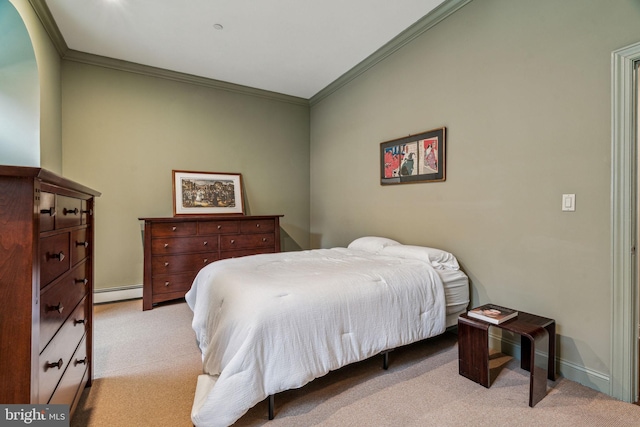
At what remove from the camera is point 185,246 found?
3473 millimetres

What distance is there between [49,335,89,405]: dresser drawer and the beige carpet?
0.60ft

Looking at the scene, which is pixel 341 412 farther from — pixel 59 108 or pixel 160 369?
pixel 59 108

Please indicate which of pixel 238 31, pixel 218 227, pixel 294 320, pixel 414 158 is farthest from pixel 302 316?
pixel 238 31

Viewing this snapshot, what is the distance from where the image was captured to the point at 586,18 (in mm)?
1872

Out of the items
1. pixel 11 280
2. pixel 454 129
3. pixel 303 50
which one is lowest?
pixel 11 280

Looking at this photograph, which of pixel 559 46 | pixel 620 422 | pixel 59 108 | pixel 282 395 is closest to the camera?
pixel 620 422

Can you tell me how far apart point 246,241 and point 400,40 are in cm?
289

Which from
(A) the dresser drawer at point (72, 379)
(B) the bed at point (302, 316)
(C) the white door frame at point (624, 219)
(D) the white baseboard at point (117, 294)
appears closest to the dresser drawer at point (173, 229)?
(D) the white baseboard at point (117, 294)

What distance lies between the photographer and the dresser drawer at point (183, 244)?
3.33 m

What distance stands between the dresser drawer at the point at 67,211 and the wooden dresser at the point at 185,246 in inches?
71.0

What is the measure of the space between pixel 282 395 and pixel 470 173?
7.25 ft

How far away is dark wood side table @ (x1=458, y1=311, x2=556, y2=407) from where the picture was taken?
Result: 1.78 meters

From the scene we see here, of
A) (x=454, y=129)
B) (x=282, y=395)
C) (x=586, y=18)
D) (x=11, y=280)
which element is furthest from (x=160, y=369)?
(x=586, y=18)

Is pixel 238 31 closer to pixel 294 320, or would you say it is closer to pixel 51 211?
pixel 51 211
